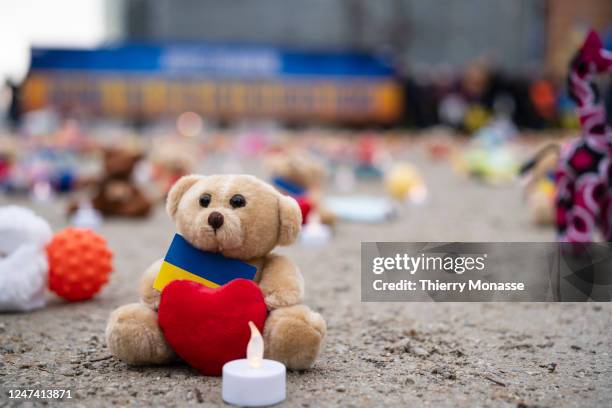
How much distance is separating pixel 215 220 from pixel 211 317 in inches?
11.9

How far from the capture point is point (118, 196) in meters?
5.91

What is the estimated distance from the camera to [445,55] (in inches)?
860

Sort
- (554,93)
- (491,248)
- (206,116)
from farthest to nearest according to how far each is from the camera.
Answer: (554,93), (206,116), (491,248)

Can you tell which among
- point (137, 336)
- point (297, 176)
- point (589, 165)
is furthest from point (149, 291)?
point (297, 176)

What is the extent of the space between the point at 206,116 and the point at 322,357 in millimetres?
14076

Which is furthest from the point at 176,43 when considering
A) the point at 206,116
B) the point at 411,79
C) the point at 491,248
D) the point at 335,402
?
the point at 335,402

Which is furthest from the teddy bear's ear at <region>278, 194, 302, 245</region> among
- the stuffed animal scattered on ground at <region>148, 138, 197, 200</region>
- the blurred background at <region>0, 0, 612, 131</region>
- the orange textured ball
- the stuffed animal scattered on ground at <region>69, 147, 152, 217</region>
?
the blurred background at <region>0, 0, 612, 131</region>

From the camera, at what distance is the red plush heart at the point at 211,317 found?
220 cm

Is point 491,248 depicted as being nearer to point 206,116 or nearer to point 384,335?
point 384,335

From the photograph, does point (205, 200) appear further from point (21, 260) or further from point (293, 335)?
point (21, 260)

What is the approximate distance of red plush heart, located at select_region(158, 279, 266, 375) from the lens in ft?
7.22

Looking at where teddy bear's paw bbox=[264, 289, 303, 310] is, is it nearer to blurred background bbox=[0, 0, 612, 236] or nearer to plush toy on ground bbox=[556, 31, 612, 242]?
plush toy on ground bbox=[556, 31, 612, 242]

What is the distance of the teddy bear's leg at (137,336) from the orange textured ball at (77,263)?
0.96 metres

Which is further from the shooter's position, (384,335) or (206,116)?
(206,116)
